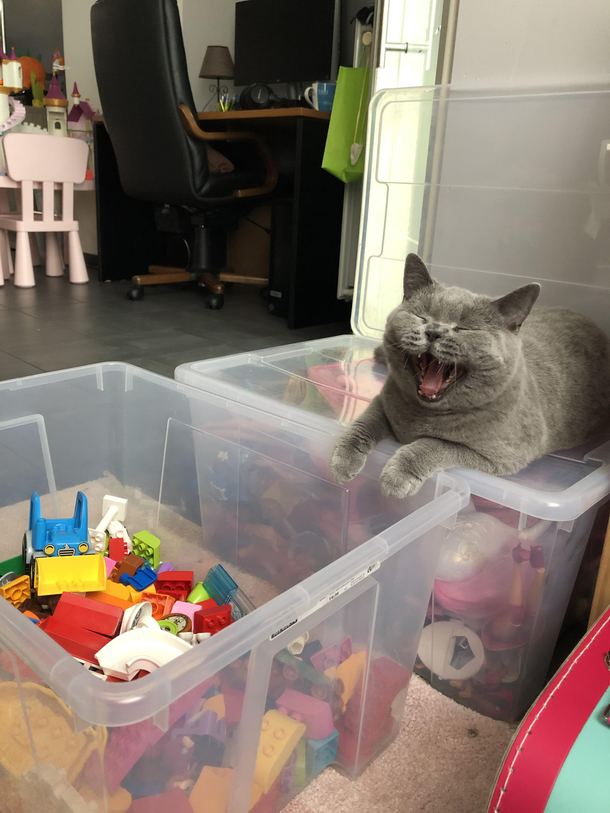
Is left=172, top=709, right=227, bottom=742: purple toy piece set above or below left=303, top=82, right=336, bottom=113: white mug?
below

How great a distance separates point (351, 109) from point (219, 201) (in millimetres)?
735

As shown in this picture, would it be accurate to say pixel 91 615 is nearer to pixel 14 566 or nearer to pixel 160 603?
pixel 160 603

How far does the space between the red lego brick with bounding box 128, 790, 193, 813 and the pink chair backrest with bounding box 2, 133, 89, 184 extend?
111 inches

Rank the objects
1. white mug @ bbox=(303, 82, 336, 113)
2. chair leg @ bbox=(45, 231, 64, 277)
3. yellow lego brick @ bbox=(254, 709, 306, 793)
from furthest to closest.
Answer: chair leg @ bbox=(45, 231, 64, 277) → white mug @ bbox=(303, 82, 336, 113) → yellow lego brick @ bbox=(254, 709, 306, 793)

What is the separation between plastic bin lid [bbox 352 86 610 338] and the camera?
1169 mm

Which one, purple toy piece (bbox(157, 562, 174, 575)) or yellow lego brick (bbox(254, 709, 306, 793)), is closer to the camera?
yellow lego brick (bbox(254, 709, 306, 793))

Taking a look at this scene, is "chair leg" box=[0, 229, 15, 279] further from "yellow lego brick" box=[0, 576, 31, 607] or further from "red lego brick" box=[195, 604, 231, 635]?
"red lego brick" box=[195, 604, 231, 635]

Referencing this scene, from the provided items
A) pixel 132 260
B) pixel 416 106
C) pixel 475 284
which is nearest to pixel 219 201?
pixel 132 260

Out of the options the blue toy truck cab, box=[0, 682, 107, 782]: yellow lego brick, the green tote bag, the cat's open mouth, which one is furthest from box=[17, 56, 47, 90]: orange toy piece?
box=[0, 682, 107, 782]: yellow lego brick

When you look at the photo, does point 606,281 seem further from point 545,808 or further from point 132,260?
point 132,260

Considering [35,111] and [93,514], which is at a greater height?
[35,111]

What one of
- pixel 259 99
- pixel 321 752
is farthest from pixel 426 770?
pixel 259 99

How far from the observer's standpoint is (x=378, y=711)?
710mm

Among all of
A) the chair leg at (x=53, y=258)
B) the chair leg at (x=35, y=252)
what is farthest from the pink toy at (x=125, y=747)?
the chair leg at (x=35, y=252)
